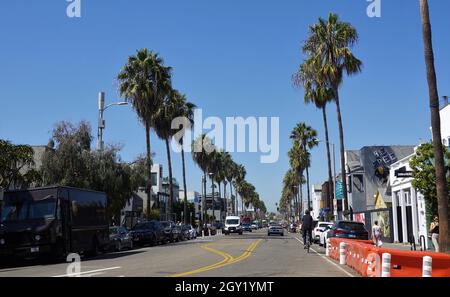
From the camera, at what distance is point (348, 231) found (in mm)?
27031

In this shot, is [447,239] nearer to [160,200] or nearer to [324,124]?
[324,124]

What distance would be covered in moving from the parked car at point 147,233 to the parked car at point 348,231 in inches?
547

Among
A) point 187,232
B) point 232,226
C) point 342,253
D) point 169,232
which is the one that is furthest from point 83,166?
point 232,226

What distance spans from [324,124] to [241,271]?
1303 inches

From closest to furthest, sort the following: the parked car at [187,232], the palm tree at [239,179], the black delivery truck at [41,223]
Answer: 1. the black delivery truck at [41,223]
2. the parked car at [187,232]
3. the palm tree at [239,179]

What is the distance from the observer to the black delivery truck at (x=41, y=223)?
2106 cm

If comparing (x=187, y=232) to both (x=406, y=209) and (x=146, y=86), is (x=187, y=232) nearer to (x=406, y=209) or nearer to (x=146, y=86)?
(x=146, y=86)

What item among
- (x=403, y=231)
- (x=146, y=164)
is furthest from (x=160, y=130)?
(x=403, y=231)

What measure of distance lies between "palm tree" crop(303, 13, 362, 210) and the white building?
4289mm

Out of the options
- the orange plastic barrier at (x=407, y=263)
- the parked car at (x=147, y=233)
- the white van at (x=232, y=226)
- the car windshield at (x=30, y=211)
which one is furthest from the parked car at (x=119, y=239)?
the white van at (x=232, y=226)

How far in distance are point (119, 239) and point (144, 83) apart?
54.0ft

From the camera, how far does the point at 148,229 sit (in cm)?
3712

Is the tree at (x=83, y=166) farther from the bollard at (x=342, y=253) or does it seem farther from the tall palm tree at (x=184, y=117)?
the bollard at (x=342, y=253)
